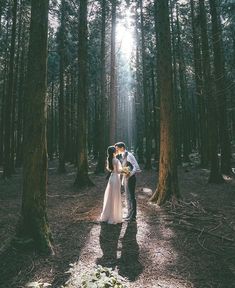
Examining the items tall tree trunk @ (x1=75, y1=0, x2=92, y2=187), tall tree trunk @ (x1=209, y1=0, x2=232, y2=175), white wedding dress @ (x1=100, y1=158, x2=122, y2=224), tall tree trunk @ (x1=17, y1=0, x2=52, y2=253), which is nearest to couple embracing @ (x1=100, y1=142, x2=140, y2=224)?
white wedding dress @ (x1=100, y1=158, x2=122, y2=224)

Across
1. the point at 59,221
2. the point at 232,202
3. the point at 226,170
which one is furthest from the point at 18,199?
the point at 226,170

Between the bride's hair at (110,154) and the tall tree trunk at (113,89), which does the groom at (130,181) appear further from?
the tall tree trunk at (113,89)

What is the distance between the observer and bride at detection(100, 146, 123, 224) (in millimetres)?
8066

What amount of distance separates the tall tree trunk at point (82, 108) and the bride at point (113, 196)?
552 centimetres

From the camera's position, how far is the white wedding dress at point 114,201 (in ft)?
26.4

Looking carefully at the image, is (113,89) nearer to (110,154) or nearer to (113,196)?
(110,154)

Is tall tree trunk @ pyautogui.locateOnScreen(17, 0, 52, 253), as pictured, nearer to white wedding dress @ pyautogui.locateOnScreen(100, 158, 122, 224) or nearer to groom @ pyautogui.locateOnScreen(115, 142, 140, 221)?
white wedding dress @ pyautogui.locateOnScreen(100, 158, 122, 224)

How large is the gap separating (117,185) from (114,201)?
1.51ft

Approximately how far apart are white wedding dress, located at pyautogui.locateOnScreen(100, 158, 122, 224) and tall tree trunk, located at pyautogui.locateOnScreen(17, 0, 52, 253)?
2364 mm

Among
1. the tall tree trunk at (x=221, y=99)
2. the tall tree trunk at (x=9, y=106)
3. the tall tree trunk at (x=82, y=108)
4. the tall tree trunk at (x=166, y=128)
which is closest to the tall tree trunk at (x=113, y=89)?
the tall tree trunk at (x=82, y=108)

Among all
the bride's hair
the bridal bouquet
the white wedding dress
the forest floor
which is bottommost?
the forest floor

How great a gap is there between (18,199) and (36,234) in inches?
230

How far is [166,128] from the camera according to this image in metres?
10.2

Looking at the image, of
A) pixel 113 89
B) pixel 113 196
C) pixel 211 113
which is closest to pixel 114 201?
pixel 113 196
